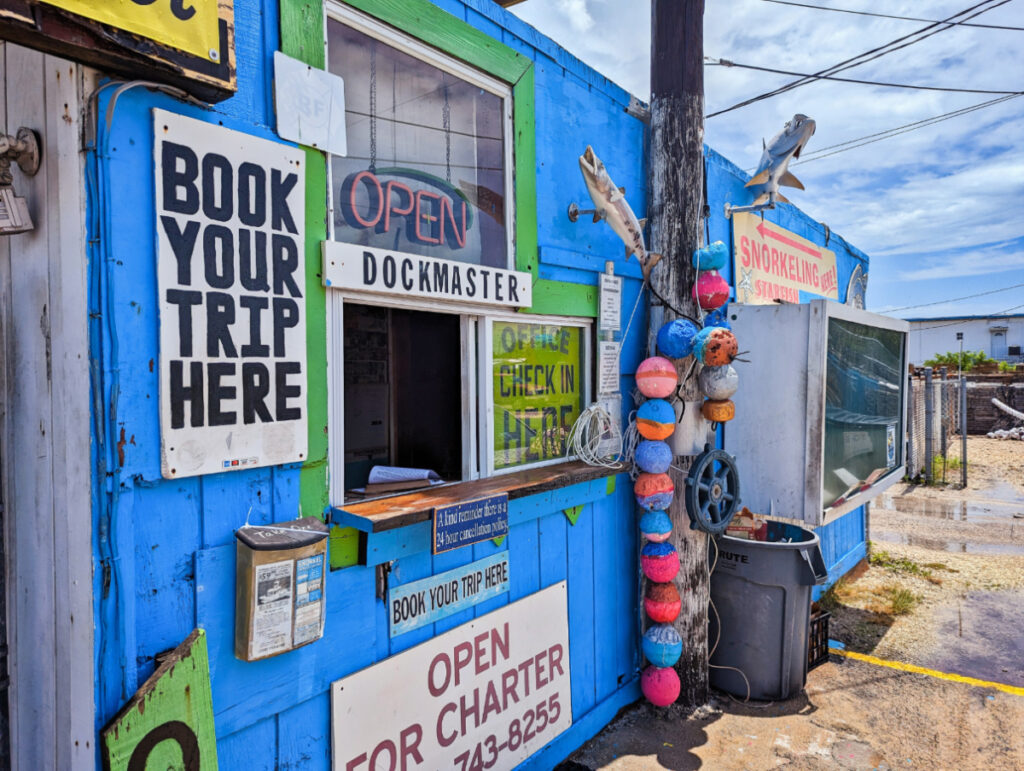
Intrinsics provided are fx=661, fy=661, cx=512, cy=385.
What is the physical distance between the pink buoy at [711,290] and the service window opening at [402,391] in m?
1.57

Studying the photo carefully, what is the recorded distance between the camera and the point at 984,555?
299 inches

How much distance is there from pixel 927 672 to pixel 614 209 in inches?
156

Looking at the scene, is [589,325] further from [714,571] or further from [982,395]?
[982,395]

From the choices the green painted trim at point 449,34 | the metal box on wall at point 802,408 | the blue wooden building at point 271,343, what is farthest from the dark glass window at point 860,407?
the green painted trim at point 449,34

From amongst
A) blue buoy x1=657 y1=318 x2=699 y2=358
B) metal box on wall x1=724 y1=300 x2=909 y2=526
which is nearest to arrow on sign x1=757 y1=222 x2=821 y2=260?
metal box on wall x1=724 y1=300 x2=909 y2=526

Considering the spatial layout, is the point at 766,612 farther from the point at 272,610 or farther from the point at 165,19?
the point at 165,19

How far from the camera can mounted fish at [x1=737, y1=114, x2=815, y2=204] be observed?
462cm

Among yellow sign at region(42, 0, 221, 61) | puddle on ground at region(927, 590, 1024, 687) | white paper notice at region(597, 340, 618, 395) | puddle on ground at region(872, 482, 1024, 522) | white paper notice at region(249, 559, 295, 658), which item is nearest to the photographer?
yellow sign at region(42, 0, 221, 61)

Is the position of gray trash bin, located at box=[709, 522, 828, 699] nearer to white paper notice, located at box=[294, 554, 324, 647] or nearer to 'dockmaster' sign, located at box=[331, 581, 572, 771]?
'dockmaster' sign, located at box=[331, 581, 572, 771]

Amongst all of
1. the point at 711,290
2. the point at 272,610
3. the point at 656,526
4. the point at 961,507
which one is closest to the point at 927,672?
the point at 656,526

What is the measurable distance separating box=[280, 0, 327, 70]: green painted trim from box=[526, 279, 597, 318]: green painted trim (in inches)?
58.8

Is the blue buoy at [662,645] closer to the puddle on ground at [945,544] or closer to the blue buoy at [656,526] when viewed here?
the blue buoy at [656,526]

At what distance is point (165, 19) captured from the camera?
1.83 m

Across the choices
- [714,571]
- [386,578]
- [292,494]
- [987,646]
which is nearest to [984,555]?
[987,646]
